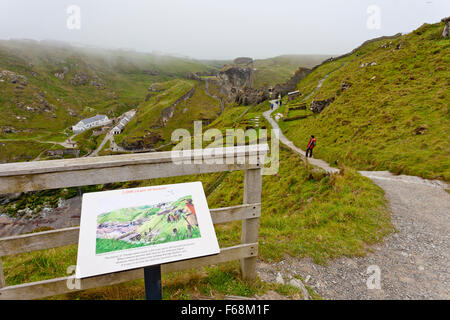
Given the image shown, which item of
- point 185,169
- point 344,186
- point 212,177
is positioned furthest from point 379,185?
point 212,177

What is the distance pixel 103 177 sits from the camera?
3078 millimetres

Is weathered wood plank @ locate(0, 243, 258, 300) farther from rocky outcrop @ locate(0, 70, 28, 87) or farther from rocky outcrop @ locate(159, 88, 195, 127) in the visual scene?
rocky outcrop @ locate(0, 70, 28, 87)

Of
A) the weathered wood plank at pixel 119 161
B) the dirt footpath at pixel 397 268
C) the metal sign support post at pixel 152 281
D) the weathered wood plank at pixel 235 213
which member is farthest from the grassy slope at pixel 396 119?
the metal sign support post at pixel 152 281

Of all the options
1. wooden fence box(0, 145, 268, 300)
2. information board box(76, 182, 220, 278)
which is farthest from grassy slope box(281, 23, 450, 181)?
information board box(76, 182, 220, 278)

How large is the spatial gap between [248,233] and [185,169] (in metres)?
1.82

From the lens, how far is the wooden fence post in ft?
12.8

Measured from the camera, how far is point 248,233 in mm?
4188

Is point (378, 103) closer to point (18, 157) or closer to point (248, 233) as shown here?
point (248, 233)

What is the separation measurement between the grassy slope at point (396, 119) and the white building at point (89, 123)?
145087 millimetres

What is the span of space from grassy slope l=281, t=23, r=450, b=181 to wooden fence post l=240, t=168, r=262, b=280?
1299 cm

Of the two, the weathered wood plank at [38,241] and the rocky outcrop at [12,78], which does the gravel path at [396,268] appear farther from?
the rocky outcrop at [12,78]

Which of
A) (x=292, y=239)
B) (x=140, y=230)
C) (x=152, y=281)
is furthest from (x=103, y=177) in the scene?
(x=292, y=239)

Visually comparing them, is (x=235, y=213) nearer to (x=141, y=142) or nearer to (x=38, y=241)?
(x=38, y=241)

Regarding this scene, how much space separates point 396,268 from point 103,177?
7.43 meters
